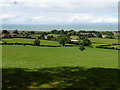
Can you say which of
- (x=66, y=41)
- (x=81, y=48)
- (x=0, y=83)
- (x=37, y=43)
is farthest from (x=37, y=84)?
(x=66, y=41)

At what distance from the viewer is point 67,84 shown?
779 cm

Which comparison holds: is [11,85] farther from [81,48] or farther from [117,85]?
[81,48]

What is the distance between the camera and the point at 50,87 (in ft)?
23.8

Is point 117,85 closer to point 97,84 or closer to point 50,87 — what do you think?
point 97,84

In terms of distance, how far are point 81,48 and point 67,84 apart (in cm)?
7101

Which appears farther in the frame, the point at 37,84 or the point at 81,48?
the point at 81,48

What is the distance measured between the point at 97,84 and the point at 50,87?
2590 mm

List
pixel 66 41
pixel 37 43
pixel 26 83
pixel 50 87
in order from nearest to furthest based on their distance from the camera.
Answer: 1. pixel 50 87
2. pixel 26 83
3. pixel 37 43
4. pixel 66 41

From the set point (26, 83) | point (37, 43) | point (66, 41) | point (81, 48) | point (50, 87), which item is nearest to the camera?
point (50, 87)

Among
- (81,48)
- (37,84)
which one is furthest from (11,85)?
(81,48)

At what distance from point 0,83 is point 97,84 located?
16.4 feet

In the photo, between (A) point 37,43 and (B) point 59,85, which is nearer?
(B) point 59,85

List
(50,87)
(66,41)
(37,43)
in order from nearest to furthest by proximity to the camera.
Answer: (50,87) < (37,43) < (66,41)

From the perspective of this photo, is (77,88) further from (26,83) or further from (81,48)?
(81,48)
